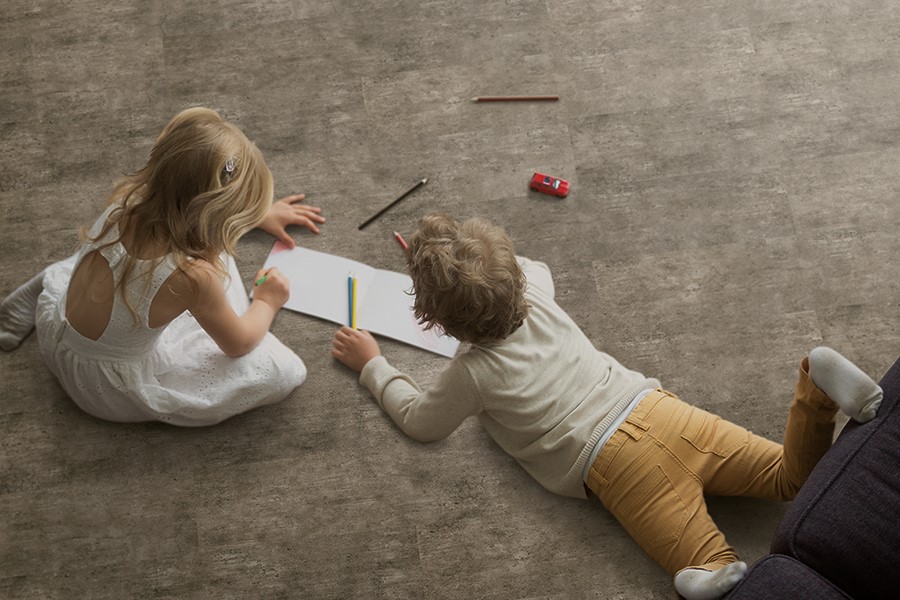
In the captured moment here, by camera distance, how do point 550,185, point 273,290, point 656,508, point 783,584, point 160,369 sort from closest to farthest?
1. point 783,584
2. point 656,508
3. point 160,369
4. point 273,290
5. point 550,185

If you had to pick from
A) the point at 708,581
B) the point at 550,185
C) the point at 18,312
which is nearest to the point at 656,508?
the point at 708,581

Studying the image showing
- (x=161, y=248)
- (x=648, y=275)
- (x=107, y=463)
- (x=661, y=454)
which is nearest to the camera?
(x=161, y=248)

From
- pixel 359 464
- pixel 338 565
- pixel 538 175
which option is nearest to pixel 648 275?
pixel 538 175

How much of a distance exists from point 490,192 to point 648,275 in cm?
41

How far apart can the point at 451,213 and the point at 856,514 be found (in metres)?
1.05

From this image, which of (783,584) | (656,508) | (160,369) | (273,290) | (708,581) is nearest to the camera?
(783,584)

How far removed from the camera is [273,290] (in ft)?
→ 6.40

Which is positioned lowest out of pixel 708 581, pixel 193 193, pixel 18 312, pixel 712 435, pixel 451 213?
pixel 708 581

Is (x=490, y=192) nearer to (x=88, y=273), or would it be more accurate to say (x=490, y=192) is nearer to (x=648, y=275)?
(x=648, y=275)

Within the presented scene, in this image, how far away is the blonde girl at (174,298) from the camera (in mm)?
1529

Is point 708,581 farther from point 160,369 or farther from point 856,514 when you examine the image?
point 160,369

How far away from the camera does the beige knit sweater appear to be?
1695mm

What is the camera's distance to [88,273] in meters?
1.67

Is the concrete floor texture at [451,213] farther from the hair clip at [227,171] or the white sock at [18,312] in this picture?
the hair clip at [227,171]
